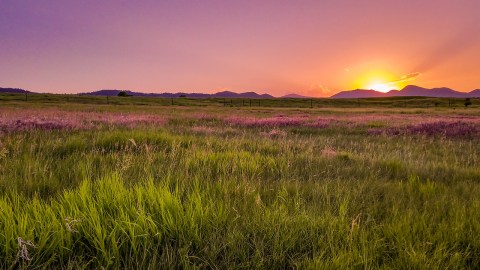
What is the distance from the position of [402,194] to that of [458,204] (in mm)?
558

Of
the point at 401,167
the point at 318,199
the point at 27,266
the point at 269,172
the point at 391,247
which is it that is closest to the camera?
the point at 27,266

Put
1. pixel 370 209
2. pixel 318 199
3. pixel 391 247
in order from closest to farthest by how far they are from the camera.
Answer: pixel 391 247 < pixel 370 209 < pixel 318 199

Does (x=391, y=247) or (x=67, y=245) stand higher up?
(x=67, y=245)

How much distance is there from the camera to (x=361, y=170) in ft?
15.9

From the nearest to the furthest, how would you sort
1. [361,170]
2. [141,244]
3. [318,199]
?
[141,244], [318,199], [361,170]

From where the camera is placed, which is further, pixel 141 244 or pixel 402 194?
pixel 402 194

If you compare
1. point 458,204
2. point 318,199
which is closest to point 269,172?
point 318,199

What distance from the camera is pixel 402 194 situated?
11.5ft

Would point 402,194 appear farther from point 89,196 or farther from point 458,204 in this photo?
point 89,196

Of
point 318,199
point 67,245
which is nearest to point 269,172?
point 318,199

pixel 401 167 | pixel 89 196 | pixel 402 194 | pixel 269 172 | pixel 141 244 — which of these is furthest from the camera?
pixel 401 167

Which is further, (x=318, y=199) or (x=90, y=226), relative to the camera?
(x=318, y=199)

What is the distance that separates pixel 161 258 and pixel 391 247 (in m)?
1.66

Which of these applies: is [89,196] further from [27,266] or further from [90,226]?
[27,266]
